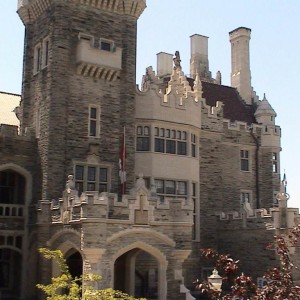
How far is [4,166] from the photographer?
24000 millimetres

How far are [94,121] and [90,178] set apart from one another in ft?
8.51

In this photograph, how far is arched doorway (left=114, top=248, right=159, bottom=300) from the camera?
24.3 metres

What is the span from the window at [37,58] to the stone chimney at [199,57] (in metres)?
16.5

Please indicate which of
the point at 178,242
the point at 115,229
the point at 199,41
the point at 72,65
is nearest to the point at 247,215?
the point at 178,242

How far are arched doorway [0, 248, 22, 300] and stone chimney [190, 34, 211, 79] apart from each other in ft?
67.8

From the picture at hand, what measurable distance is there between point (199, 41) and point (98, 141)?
1872 cm

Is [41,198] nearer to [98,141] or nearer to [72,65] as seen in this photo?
[98,141]

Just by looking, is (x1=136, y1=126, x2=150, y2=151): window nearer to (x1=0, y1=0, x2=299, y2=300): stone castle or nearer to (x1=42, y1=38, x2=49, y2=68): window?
(x1=0, y1=0, x2=299, y2=300): stone castle

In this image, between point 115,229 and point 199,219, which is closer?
point 115,229

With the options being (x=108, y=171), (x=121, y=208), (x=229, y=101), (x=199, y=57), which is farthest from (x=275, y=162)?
(x=121, y=208)

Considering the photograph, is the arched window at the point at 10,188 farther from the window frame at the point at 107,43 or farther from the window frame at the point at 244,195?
the window frame at the point at 244,195

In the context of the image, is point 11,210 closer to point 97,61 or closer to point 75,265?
point 75,265

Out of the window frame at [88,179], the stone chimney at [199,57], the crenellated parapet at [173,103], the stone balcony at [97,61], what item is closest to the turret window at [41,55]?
the stone balcony at [97,61]

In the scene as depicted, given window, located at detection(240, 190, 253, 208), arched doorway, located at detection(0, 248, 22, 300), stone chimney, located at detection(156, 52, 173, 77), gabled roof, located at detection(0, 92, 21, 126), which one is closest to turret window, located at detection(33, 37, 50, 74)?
gabled roof, located at detection(0, 92, 21, 126)
